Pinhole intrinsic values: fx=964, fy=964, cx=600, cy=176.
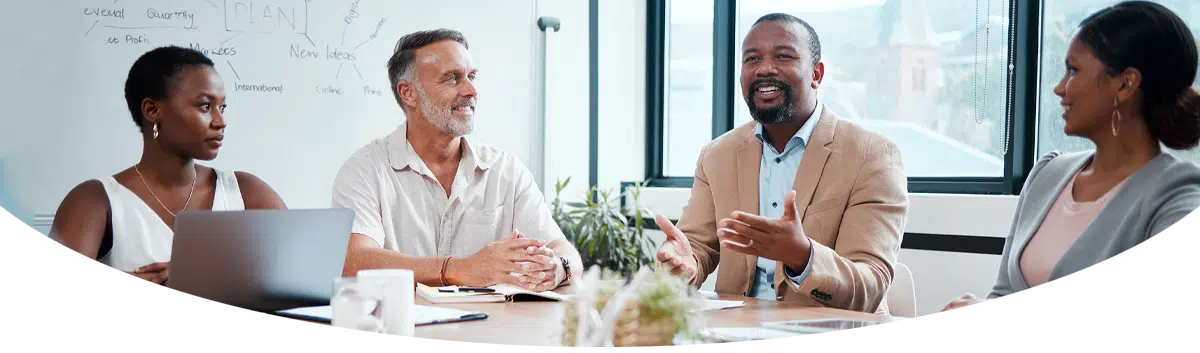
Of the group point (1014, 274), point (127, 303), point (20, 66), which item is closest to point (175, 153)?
point (20, 66)

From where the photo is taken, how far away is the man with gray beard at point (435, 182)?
2631 mm

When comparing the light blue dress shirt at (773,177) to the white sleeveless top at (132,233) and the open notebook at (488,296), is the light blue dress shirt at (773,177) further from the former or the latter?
the white sleeveless top at (132,233)

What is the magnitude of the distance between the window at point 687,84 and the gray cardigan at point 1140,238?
2708mm

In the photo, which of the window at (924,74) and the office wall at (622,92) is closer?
the window at (924,74)

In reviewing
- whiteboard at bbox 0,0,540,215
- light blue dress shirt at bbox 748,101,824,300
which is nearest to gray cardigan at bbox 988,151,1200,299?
light blue dress shirt at bbox 748,101,824,300

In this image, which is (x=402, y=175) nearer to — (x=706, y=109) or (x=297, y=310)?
(x=297, y=310)

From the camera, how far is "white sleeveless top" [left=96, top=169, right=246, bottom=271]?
2371mm

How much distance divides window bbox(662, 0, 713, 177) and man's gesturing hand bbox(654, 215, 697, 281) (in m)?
2.40

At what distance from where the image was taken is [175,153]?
2547 millimetres

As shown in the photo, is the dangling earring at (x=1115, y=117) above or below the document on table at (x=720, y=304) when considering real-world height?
above

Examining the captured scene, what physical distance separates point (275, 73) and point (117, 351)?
254 cm

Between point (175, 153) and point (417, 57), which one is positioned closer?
point (175, 153)

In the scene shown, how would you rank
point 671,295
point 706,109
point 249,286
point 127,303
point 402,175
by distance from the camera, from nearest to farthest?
point 671,295, point 127,303, point 249,286, point 402,175, point 706,109

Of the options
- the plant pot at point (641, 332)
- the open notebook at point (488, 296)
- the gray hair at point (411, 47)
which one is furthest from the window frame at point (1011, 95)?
the plant pot at point (641, 332)
